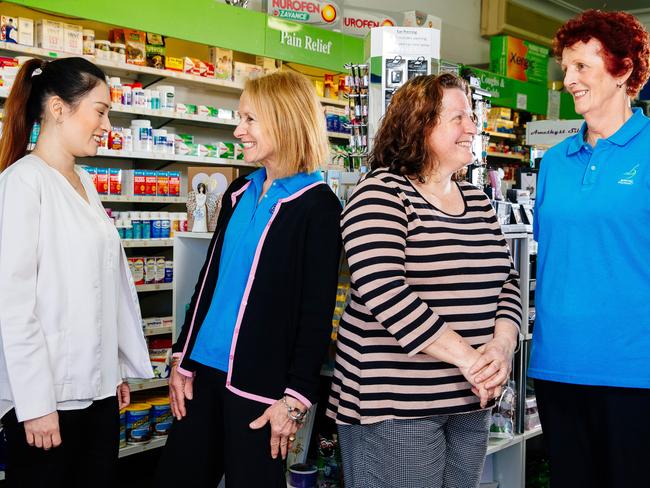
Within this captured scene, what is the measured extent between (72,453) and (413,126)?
1.27m

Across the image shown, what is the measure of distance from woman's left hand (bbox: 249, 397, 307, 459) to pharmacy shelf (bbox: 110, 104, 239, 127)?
3.38 metres

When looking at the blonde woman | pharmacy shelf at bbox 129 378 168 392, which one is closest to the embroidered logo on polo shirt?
the blonde woman

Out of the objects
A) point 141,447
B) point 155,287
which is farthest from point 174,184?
point 141,447

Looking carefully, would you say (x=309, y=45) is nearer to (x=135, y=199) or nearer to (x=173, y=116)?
(x=173, y=116)

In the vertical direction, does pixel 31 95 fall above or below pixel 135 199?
above

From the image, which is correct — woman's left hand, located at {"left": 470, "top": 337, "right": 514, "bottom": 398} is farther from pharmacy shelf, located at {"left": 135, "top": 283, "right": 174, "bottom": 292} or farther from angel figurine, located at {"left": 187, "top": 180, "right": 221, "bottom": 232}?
pharmacy shelf, located at {"left": 135, "top": 283, "right": 174, "bottom": 292}

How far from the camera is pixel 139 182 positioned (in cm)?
498

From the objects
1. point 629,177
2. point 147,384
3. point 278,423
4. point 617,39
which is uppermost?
point 617,39

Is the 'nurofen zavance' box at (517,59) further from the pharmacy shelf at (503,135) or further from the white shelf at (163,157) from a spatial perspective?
the white shelf at (163,157)

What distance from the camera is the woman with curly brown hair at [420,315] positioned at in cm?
171

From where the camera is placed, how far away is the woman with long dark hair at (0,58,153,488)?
181 cm

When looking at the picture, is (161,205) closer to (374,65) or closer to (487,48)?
(374,65)

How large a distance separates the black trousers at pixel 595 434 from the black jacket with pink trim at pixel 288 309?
0.65 meters

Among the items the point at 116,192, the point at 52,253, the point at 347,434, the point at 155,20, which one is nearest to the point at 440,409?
the point at 347,434
